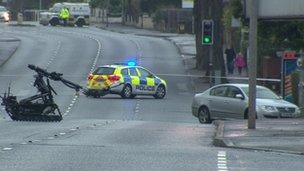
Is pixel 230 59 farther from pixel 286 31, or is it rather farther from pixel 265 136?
pixel 265 136

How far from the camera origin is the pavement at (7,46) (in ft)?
230

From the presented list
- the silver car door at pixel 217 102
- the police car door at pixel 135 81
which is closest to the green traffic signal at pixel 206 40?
the silver car door at pixel 217 102

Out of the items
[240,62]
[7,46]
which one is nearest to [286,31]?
[240,62]

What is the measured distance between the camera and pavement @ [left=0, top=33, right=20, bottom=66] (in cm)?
6998

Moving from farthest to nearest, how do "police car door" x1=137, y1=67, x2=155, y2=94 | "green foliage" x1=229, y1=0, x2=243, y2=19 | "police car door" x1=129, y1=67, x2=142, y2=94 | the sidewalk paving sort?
"police car door" x1=137, y1=67, x2=155, y2=94 < "police car door" x1=129, y1=67, x2=142, y2=94 < "green foliage" x1=229, y1=0, x2=243, y2=19 < the sidewalk paving

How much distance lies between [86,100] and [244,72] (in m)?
20.7

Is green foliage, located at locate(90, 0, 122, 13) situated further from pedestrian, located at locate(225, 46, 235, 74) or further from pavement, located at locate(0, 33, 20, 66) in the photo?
pedestrian, located at locate(225, 46, 235, 74)

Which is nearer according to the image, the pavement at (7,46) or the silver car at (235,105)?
the silver car at (235,105)

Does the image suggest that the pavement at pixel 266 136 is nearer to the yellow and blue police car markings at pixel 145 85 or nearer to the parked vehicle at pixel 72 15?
the yellow and blue police car markings at pixel 145 85

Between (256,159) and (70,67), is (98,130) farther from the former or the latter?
(70,67)

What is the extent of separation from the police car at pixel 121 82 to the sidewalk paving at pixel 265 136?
16.9 m

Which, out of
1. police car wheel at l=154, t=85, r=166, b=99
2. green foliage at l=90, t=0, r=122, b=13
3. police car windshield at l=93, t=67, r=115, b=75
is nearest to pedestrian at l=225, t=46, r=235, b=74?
police car wheel at l=154, t=85, r=166, b=99

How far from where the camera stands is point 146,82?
46656 mm

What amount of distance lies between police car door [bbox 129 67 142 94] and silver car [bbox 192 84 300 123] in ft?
42.8
